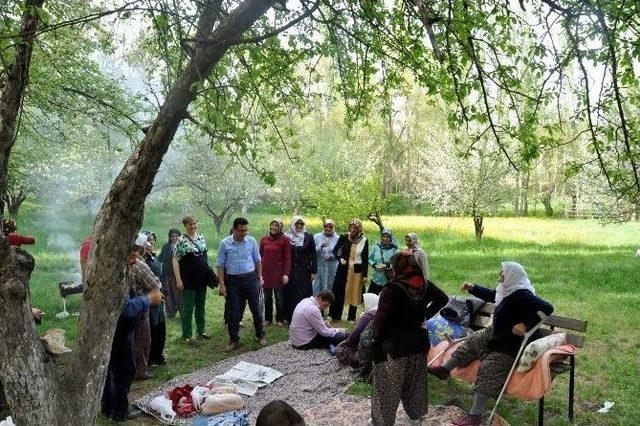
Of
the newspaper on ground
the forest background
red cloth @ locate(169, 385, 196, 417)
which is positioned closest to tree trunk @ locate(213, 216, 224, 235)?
the forest background

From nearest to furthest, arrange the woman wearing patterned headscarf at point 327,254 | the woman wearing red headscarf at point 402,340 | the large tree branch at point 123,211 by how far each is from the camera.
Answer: the large tree branch at point 123,211
the woman wearing red headscarf at point 402,340
the woman wearing patterned headscarf at point 327,254

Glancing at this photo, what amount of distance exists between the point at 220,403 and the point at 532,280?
9.57m

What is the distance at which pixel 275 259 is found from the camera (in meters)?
8.39

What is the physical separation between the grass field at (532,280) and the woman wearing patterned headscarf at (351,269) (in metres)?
1.13

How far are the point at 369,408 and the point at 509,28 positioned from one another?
11.8ft

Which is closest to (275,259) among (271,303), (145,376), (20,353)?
(271,303)

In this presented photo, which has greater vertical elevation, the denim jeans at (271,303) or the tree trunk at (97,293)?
the tree trunk at (97,293)

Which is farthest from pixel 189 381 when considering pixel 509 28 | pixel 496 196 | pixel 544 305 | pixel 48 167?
pixel 48 167

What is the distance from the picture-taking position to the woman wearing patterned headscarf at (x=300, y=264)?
8.63 m

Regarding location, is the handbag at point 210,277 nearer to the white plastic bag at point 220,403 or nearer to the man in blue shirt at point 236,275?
A: the man in blue shirt at point 236,275

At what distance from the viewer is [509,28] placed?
4309 mm

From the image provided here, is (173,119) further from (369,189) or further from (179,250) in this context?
(369,189)

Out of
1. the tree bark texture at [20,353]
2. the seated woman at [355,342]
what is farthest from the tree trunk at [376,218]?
the tree bark texture at [20,353]

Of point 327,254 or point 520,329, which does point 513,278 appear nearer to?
point 520,329
